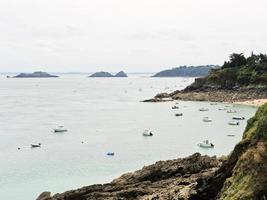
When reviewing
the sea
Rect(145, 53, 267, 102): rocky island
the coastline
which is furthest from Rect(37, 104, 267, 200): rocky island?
Rect(145, 53, 267, 102): rocky island

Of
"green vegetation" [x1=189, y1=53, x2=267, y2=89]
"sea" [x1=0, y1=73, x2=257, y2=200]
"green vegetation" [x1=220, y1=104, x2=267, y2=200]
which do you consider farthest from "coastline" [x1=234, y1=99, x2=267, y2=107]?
"green vegetation" [x1=220, y1=104, x2=267, y2=200]

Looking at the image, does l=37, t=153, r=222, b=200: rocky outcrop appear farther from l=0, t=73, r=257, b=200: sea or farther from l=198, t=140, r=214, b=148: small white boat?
l=198, t=140, r=214, b=148: small white boat

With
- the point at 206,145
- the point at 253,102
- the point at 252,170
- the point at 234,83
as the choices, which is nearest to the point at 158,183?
the point at 252,170

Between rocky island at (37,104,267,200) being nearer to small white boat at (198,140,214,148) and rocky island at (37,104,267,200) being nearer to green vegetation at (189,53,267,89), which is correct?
small white boat at (198,140,214,148)

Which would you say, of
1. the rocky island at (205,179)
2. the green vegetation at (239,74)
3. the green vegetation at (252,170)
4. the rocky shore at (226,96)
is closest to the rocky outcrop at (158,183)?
the rocky island at (205,179)

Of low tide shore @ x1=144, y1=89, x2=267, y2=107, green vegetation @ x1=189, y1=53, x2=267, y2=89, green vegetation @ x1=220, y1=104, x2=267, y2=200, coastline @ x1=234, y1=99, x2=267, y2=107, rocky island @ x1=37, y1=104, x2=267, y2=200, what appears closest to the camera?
green vegetation @ x1=220, y1=104, x2=267, y2=200

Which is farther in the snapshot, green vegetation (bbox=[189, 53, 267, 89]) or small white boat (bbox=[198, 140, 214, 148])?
green vegetation (bbox=[189, 53, 267, 89])

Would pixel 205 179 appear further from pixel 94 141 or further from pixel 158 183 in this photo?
pixel 94 141

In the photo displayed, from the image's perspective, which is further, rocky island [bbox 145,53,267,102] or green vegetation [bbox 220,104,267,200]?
rocky island [bbox 145,53,267,102]

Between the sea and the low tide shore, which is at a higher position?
the low tide shore

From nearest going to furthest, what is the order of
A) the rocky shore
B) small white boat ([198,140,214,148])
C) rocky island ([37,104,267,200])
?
rocky island ([37,104,267,200]) < small white boat ([198,140,214,148]) < the rocky shore

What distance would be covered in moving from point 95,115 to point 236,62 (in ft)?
189

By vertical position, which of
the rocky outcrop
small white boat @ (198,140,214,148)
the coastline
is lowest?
small white boat @ (198,140,214,148)

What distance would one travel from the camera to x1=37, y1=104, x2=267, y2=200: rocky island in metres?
20.2
